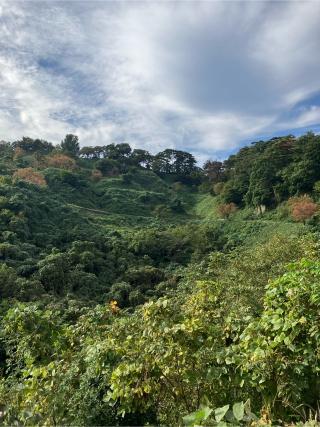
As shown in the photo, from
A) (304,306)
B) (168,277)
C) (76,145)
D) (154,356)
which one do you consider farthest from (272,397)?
(76,145)

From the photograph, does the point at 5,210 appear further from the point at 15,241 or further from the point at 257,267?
the point at 257,267

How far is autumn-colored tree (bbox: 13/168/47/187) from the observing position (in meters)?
35.3

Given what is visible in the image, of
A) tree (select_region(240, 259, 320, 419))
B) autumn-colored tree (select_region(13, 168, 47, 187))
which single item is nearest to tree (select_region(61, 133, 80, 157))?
autumn-colored tree (select_region(13, 168, 47, 187))

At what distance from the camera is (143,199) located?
42094mm

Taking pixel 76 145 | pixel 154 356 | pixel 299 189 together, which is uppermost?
pixel 76 145

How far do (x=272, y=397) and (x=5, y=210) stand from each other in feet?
79.4

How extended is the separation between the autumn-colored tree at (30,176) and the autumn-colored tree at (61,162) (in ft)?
23.6

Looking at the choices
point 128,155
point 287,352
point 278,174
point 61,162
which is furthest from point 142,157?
point 287,352

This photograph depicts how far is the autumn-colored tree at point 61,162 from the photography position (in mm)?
44841

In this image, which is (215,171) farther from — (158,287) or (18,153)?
(158,287)

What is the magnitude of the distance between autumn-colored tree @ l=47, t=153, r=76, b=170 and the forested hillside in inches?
8.7

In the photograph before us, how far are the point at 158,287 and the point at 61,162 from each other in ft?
97.5

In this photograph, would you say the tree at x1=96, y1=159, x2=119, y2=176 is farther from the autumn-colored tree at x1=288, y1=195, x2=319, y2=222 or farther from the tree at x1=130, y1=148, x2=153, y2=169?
the autumn-colored tree at x1=288, y1=195, x2=319, y2=222

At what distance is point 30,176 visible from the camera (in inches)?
1412
